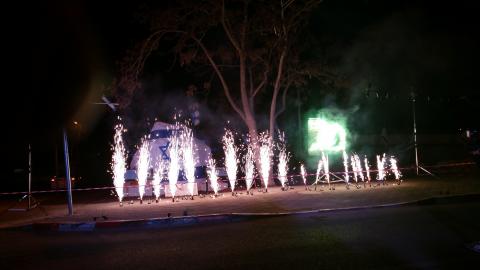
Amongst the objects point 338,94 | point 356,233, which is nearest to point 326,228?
point 356,233

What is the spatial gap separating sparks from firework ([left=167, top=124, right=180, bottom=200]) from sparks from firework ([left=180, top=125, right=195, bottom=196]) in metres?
0.24

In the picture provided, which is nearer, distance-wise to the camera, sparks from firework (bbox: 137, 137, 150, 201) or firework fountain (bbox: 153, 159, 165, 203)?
firework fountain (bbox: 153, 159, 165, 203)

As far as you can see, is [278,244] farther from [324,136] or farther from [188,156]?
[324,136]

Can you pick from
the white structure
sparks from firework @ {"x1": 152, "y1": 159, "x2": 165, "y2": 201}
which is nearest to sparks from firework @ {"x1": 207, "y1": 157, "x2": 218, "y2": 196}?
the white structure

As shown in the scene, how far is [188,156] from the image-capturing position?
62.1 ft

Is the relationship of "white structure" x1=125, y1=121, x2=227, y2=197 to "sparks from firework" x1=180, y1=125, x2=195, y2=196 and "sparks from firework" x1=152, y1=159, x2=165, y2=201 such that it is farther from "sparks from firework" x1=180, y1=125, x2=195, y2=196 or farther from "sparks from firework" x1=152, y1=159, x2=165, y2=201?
"sparks from firework" x1=180, y1=125, x2=195, y2=196

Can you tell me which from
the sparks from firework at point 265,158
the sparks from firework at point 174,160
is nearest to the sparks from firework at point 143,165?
the sparks from firework at point 174,160

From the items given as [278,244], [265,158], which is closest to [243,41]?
[265,158]

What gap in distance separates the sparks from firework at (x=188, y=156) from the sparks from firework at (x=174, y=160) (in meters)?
0.24

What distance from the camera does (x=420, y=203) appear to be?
542 inches

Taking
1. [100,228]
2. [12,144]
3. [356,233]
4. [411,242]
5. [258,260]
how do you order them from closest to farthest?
[258,260], [411,242], [356,233], [100,228], [12,144]

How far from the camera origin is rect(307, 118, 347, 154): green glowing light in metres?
21.3

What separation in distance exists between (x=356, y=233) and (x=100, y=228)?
6.42 m

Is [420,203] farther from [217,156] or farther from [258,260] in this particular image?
[217,156]
